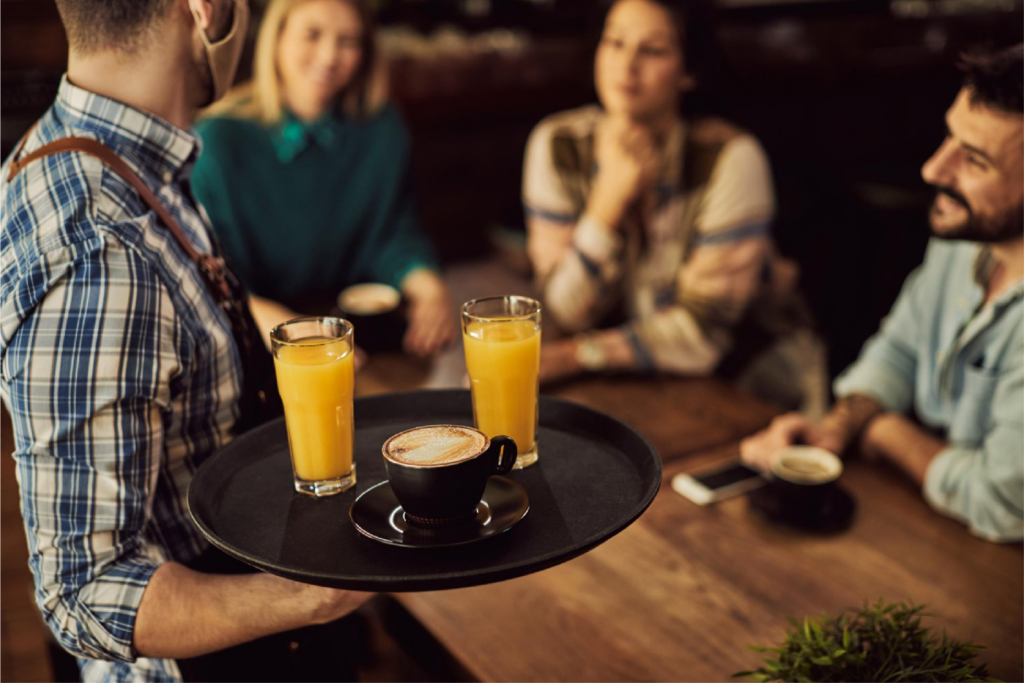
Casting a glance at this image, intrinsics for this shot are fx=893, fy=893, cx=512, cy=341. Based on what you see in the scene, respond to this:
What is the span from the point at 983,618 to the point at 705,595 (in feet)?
1.26

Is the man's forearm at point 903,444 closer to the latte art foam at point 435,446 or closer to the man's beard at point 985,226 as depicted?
the man's beard at point 985,226

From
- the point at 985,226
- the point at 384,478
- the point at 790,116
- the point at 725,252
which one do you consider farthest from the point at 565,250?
the point at 790,116

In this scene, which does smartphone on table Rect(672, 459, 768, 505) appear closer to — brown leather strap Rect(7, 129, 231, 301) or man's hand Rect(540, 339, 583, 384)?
man's hand Rect(540, 339, 583, 384)

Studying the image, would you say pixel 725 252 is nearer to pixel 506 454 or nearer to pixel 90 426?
pixel 506 454

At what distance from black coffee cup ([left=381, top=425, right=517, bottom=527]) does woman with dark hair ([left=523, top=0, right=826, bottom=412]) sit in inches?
40.3

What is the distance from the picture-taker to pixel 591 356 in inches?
80.4

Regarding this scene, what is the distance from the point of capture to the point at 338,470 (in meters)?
1.14

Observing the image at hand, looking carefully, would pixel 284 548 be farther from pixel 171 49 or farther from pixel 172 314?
pixel 171 49

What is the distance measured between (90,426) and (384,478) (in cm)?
36

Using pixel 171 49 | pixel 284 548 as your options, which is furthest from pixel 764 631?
pixel 171 49

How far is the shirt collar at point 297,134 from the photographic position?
8.63 ft

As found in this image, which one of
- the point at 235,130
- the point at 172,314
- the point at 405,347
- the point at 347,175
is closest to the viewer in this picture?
the point at 172,314

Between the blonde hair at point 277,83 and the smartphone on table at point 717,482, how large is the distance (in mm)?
1589

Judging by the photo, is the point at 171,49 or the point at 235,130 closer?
the point at 171,49
